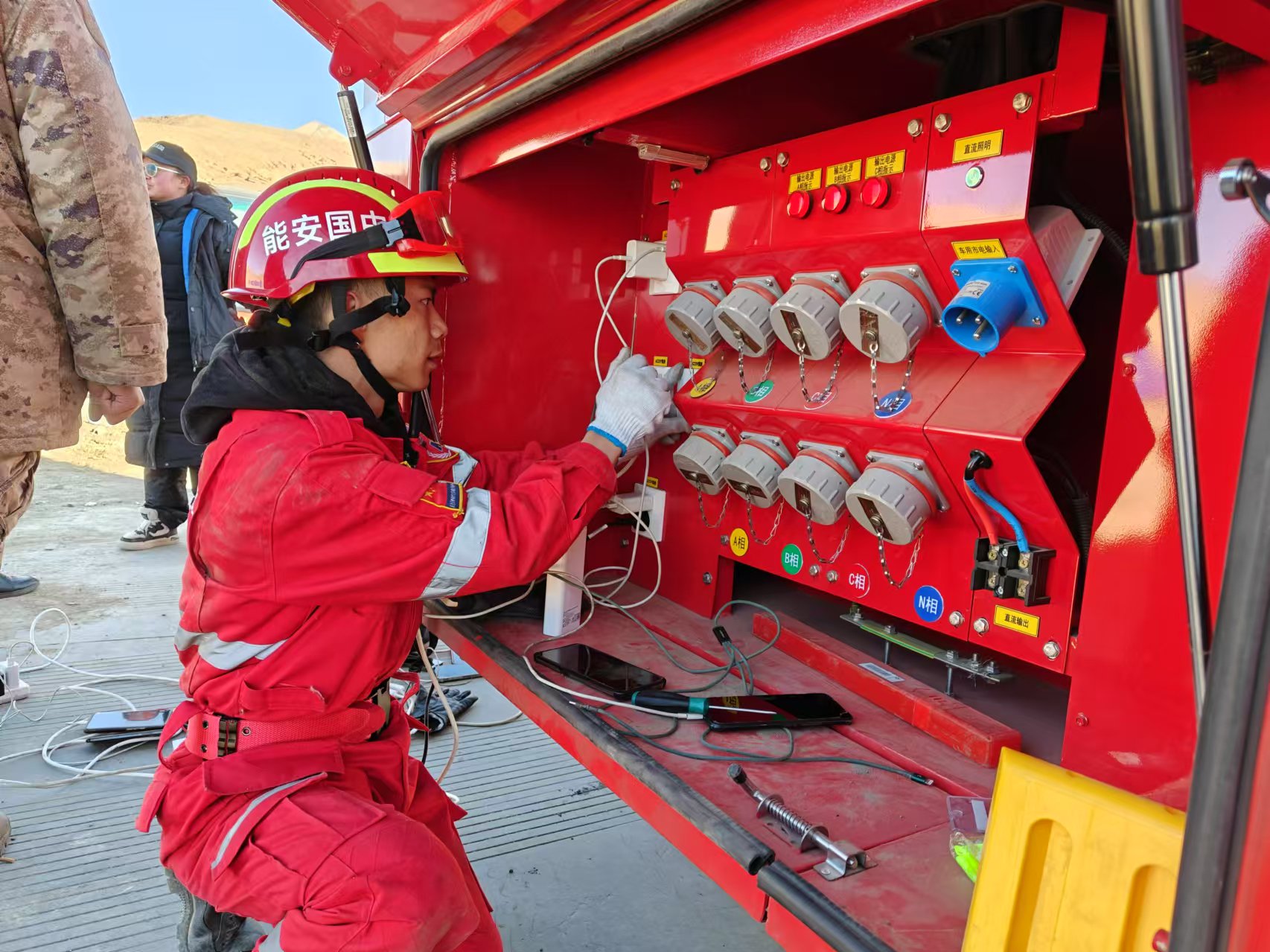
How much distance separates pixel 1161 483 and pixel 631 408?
1.08m

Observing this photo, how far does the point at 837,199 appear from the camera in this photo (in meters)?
1.57

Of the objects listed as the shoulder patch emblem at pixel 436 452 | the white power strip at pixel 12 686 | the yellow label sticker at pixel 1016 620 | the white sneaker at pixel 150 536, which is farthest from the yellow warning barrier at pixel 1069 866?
the white sneaker at pixel 150 536

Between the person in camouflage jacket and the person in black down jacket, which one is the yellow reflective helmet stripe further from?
the person in black down jacket

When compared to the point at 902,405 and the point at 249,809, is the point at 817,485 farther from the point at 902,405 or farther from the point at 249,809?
the point at 249,809

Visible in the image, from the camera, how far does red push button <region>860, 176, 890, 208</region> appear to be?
4.88 feet

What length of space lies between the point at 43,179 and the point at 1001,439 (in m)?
2.20

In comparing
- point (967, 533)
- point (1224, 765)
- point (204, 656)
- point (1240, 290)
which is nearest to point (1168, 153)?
point (1224, 765)

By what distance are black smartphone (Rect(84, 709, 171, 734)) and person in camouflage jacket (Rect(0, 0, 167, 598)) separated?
0.96 m

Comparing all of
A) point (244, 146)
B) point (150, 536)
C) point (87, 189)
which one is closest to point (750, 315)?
point (87, 189)

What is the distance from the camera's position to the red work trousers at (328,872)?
1500mm

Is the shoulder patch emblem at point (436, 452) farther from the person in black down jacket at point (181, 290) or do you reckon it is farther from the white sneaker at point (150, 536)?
the white sneaker at point (150, 536)

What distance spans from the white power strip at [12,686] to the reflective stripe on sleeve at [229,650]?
2044 mm

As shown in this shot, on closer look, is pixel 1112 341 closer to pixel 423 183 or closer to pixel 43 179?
pixel 423 183

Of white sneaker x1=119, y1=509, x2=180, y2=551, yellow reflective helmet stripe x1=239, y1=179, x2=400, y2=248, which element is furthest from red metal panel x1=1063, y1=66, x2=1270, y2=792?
white sneaker x1=119, y1=509, x2=180, y2=551
